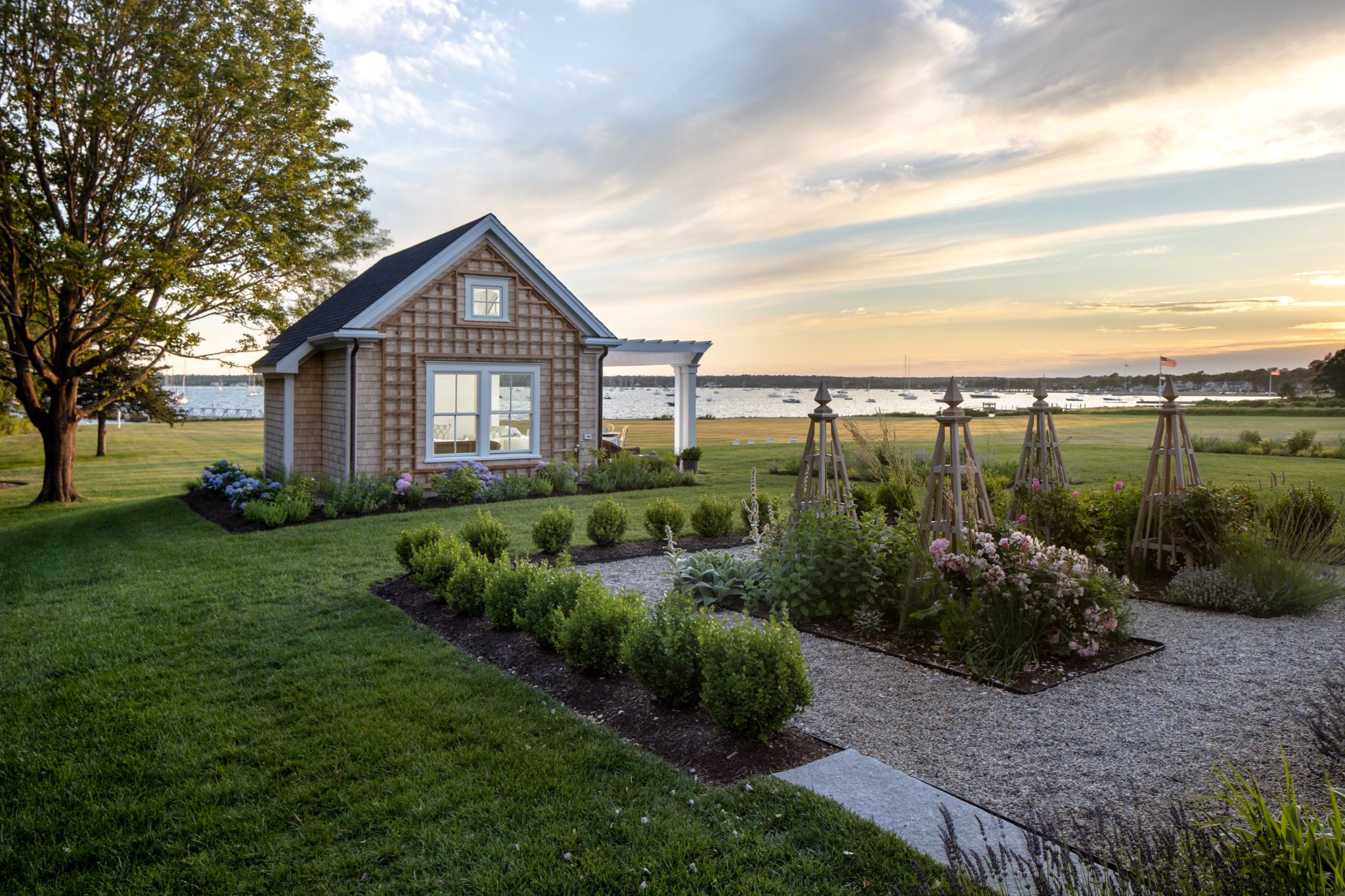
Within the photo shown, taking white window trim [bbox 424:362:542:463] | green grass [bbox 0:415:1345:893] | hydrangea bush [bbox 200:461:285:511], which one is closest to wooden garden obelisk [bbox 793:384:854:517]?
green grass [bbox 0:415:1345:893]

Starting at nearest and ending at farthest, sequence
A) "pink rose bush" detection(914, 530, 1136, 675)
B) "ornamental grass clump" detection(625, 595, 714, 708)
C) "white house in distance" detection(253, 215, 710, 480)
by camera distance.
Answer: "ornamental grass clump" detection(625, 595, 714, 708) < "pink rose bush" detection(914, 530, 1136, 675) < "white house in distance" detection(253, 215, 710, 480)

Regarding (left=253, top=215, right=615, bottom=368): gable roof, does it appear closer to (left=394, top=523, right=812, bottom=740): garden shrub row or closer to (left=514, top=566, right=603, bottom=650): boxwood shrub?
(left=394, top=523, right=812, bottom=740): garden shrub row

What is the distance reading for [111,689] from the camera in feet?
16.0

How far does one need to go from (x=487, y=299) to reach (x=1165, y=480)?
1102 centimetres

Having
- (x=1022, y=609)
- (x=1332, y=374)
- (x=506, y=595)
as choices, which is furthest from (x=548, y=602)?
(x=1332, y=374)

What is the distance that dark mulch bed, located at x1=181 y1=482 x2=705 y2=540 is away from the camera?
34.7ft

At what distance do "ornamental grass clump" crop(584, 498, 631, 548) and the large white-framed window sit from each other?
620cm

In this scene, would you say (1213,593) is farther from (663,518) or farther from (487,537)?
(487,537)

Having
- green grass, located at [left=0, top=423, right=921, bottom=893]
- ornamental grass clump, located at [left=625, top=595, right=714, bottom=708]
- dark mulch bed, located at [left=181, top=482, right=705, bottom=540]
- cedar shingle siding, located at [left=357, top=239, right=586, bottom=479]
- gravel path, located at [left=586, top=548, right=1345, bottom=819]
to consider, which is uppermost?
cedar shingle siding, located at [left=357, top=239, right=586, bottom=479]

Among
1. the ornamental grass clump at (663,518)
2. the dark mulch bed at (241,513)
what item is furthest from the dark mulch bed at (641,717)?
the ornamental grass clump at (663,518)

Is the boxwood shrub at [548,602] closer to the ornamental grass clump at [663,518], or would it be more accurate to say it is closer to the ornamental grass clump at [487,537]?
the ornamental grass clump at [487,537]

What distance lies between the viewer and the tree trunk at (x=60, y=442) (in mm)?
14555

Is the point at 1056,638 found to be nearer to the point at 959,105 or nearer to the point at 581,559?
the point at 581,559

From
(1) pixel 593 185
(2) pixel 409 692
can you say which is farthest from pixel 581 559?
(1) pixel 593 185
